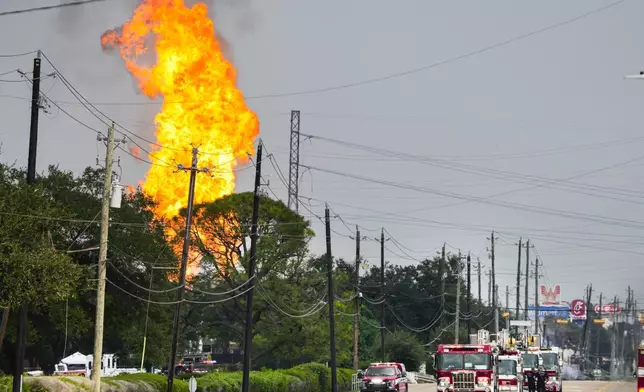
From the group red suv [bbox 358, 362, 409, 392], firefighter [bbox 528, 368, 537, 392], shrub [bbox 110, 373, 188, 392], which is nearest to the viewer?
shrub [bbox 110, 373, 188, 392]

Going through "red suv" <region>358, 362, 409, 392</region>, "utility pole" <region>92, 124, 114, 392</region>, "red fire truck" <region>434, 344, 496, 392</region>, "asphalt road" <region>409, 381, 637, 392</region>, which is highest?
"utility pole" <region>92, 124, 114, 392</region>

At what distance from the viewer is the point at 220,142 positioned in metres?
73.4

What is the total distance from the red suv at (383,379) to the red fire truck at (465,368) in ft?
40.3

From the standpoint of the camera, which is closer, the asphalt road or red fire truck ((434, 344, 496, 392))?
red fire truck ((434, 344, 496, 392))

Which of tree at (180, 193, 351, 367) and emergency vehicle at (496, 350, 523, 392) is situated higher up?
tree at (180, 193, 351, 367)

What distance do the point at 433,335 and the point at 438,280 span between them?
12.9 meters

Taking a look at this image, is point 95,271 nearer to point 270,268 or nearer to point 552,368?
point 270,268

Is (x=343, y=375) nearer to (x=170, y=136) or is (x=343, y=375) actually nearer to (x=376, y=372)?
(x=376, y=372)

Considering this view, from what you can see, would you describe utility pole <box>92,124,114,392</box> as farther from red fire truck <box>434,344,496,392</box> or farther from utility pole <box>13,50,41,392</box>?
red fire truck <box>434,344,496,392</box>

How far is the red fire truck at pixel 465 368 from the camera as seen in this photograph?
50031 millimetres

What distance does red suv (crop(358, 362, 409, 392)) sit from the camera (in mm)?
62812

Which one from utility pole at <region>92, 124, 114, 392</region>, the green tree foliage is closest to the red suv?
the green tree foliage

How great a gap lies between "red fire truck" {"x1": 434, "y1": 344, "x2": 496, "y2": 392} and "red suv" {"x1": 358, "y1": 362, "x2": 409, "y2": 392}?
40.3ft

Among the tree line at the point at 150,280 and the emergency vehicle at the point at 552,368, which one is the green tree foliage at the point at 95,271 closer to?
the tree line at the point at 150,280
